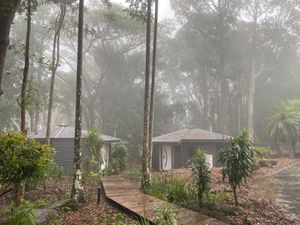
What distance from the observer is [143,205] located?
9.05m

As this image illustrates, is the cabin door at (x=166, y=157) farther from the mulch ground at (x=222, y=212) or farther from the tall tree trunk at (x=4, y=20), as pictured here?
the tall tree trunk at (x=4, y=20)

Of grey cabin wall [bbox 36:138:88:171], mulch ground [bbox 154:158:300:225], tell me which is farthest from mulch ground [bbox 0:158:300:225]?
grey cabin wall [bbox 36:138:88:171]

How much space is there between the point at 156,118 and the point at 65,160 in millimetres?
15661

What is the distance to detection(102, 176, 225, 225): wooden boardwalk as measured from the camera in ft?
24.4

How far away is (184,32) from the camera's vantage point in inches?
1481

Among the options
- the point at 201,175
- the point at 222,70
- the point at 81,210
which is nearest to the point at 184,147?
the point at 222,70

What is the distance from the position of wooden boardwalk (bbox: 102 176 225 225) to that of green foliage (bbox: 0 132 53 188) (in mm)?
2946

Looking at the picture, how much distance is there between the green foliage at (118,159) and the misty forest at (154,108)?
85 mm

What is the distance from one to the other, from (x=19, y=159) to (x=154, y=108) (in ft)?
96.9

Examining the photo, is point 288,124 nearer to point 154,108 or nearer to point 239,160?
point 154,108

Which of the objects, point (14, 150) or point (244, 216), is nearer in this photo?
point (14, 150)

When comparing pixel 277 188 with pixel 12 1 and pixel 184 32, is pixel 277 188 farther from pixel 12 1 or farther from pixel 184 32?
pixel 184 32

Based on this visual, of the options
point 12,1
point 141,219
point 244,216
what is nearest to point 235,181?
point 244,216

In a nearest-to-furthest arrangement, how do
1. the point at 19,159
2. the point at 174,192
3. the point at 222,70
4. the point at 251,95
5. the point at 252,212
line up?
the point at 19,159, the point at 252,212, the point at 174,192, the point at 251,95, the point at 222,70
